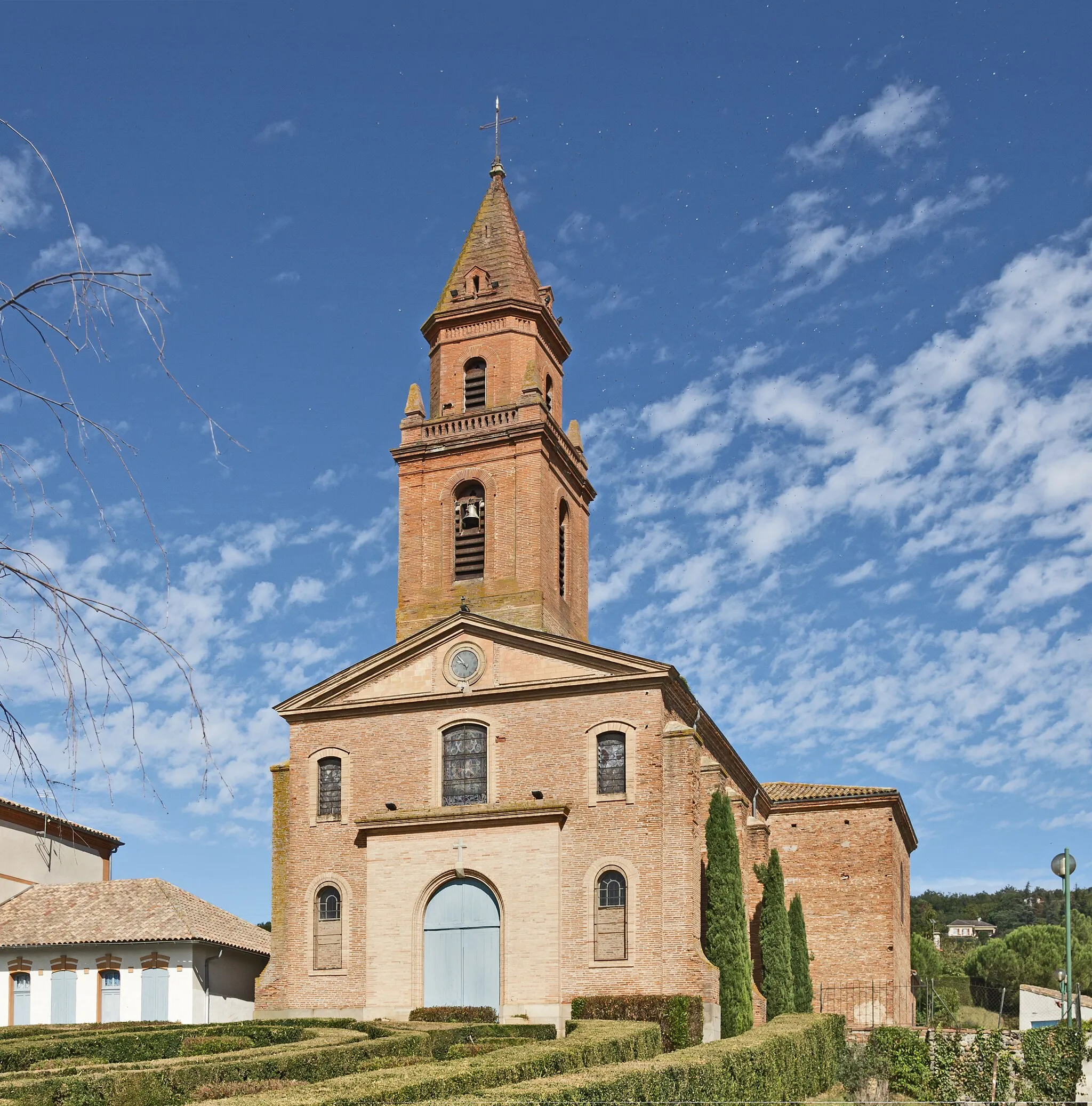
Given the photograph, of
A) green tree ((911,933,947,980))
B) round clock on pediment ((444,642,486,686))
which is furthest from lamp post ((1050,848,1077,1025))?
green tree ((911,933,947,980))

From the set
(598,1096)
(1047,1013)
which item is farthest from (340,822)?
(1047,1013)

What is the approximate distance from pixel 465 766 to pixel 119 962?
10.6 meters

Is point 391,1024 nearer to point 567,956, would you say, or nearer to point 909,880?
point 567,956

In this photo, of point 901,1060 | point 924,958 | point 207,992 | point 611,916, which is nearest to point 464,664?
point 611,916

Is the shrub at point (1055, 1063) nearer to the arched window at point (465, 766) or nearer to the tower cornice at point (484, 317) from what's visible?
the arched window at point (465, 766)

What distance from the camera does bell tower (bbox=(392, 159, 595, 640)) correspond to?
3662cm

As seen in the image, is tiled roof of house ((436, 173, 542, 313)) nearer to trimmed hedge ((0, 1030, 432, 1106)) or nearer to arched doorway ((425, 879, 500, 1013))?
arched doorway ((425, 879, 500, 1013))

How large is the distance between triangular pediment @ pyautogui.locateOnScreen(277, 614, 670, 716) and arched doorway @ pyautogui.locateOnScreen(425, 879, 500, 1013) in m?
5.16

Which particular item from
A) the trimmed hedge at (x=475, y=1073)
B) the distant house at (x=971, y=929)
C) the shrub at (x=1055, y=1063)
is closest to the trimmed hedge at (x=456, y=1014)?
the trimmed hedge at (x=475, y=1073)

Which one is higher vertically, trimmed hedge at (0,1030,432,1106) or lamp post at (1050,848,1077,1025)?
lamp post at (1050,848,1077,1025)

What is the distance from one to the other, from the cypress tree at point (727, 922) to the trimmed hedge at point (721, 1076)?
283cm

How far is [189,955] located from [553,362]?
20.8 m

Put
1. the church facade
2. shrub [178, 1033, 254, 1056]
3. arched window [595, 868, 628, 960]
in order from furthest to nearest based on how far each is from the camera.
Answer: the church facade < arched window [595, 868, 628, 960] < shrub [178, 1033, 254, 1056]

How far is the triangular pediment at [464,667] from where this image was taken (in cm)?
3228
